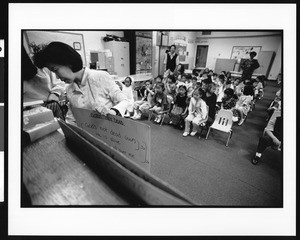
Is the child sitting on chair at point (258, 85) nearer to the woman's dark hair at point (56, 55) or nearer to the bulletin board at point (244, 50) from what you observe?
the bulletin board at point (244, 50)

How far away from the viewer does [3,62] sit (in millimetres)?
854

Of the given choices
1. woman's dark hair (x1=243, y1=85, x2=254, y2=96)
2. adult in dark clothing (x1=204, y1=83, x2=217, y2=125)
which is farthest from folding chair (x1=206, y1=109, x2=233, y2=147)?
woman's dark hair (x1=243, y1=85, x2=254, y2=96)

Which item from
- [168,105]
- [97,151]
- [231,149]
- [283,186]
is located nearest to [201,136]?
[231,149]

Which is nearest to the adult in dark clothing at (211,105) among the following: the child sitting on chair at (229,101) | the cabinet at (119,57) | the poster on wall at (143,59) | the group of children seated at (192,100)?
the group of children seated at (192,100)

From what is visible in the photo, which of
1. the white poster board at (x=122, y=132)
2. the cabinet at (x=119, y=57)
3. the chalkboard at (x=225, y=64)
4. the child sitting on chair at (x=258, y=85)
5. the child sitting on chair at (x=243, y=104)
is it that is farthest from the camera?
the chalkboard at (x=225, y=64)

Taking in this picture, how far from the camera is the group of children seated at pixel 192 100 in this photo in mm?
2791

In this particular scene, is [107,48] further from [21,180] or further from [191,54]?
[21,180]

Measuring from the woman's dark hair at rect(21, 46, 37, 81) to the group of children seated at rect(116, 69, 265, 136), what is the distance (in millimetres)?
1718

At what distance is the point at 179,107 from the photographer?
127 inches

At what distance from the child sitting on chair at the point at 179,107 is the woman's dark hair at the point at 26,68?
8.24 feet

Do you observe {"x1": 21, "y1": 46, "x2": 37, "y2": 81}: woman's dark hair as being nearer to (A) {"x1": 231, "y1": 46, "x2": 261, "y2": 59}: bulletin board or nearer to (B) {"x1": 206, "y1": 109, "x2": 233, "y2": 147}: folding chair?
(A) {"x1": 231, "y1": 46, "x2": 261, "y2": 59}: bulletin board

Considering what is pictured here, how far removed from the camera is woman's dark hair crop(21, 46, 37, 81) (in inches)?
33.3

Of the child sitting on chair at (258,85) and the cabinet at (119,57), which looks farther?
the child sitting on chair at (258,85)

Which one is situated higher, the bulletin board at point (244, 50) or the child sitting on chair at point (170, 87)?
the bulletin board at point (244, 50)
